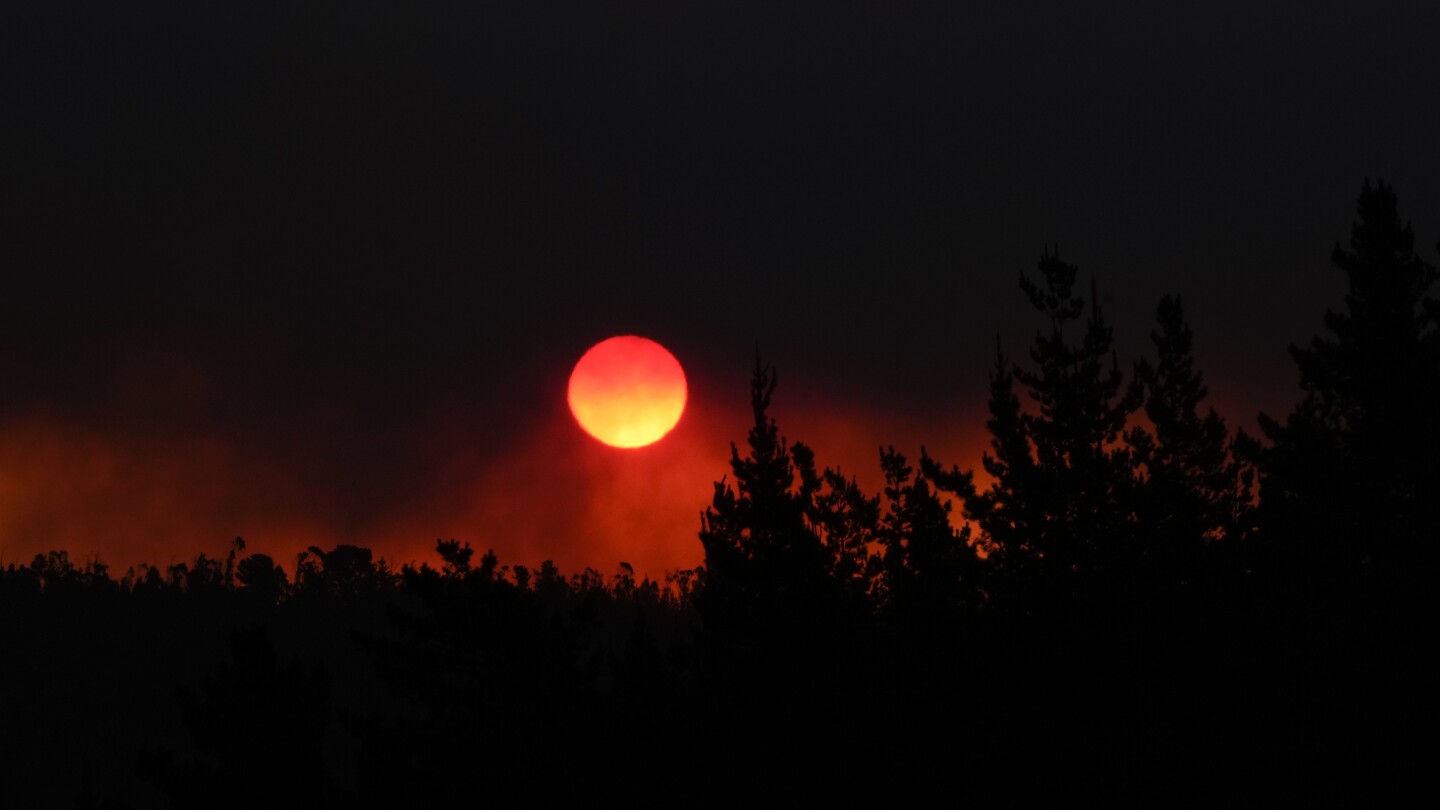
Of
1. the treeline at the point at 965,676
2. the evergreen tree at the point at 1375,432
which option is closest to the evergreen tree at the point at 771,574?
the treeline at the point at 965,676

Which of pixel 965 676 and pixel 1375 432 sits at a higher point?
pixel 1375 432

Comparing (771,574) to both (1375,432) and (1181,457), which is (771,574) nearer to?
(1375,432)

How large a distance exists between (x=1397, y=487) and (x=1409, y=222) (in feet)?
21.1

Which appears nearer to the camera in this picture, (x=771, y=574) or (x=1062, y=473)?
(x=771, y=574)

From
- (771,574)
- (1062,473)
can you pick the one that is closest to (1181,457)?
(1062,473)

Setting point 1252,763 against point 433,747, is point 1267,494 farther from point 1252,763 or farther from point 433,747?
point 433,747

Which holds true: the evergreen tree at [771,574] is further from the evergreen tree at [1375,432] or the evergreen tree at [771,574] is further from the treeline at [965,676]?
the evergreen tree at [1375,432]

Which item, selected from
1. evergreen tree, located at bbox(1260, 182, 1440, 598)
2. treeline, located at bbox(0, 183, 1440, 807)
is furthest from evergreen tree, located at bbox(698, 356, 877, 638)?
evergreen tree, located at bbox(1260, 182, 1440, 598)

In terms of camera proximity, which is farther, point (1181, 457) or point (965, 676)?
point (1181, 457)

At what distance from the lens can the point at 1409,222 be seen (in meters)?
31.6

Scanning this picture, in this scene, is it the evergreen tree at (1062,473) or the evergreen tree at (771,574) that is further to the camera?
the evergreen tree at (1062,473)

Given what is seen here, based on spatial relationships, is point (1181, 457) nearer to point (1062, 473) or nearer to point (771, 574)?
point (1062, 473)

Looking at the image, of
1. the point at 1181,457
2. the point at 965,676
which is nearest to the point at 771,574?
the point at 965,676

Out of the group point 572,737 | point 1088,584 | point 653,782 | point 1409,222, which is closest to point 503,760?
point 572,737
